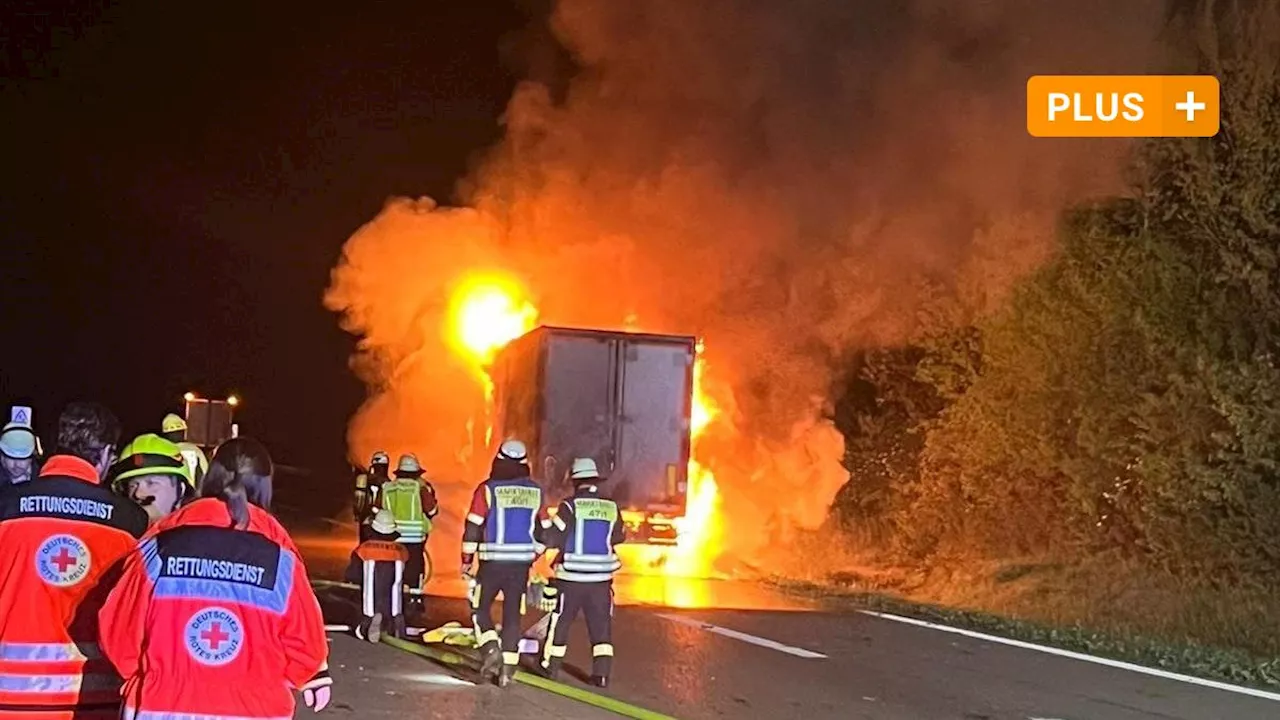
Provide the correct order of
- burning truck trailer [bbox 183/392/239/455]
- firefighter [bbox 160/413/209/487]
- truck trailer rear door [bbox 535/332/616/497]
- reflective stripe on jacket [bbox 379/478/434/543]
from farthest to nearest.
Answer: truck trailer rear door [bbox 535/332/616/497]
burning truck trailer [bbox 183/392/239/455]
reflective stripe on jacket [bbox 379/478/434/543]
firefighter [bbox 160/413/209/487]

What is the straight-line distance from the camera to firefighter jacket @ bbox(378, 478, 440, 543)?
12516 millimetres

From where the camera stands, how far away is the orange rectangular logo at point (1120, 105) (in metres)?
A: 13.4

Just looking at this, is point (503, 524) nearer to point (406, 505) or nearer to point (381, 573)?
point (381, 573)

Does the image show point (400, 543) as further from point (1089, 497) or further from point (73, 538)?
point (1089, 497)

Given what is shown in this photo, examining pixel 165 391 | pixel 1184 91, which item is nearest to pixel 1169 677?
pixel 1184 91

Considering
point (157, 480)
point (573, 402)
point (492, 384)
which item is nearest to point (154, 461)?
point (157, 480)

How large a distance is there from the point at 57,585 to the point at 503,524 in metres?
4.98

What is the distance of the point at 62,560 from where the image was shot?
4766 millimetres

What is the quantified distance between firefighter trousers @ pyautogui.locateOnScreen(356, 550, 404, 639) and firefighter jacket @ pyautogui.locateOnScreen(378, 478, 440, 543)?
0.48 metres

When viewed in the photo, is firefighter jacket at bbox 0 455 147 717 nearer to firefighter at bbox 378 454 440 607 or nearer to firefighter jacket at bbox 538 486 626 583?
firefighter jacket at bbox 538 486 626 583

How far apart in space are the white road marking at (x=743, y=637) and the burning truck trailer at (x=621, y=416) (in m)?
3.80

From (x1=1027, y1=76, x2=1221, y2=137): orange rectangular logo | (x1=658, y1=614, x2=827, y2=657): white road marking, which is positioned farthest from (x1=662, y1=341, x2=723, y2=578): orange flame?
(x1=1027, y1=76, x2=1221, y2=137): orange rectangular logo

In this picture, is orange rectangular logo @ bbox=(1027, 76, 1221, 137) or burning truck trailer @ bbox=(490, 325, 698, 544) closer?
orange rectangular logo @ bbox=(1027, 76, 1221, 137)

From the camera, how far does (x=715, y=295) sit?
2270 cm
